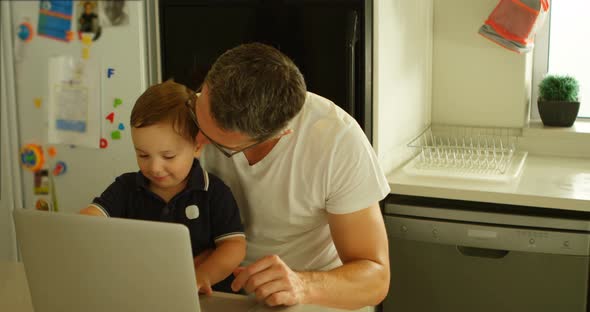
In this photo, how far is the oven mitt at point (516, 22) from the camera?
2404 mm

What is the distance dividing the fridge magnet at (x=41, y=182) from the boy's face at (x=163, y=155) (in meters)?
0.15

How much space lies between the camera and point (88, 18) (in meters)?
0.81

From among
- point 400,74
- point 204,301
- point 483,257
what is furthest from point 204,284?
point 400,74

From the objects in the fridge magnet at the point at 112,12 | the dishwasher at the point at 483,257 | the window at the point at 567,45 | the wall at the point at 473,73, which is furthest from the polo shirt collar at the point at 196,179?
the window at the point at 567,45

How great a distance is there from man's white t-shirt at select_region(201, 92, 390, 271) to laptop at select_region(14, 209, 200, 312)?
53cm

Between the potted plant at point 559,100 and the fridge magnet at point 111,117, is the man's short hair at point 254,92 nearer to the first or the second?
the fridge magnet at point 111,117

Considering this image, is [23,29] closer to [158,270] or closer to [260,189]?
[158,270]

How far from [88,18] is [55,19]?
0.11 ft

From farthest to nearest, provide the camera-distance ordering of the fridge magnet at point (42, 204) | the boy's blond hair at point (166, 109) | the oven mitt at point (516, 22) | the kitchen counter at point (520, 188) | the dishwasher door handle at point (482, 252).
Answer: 1. the oven mitt at point (516, 22)
2. the dishwasher door handle at point (482, 252)
3. the kitchen counter at point (520, 188)
4. the boy's blond hair at point (166, 109)
5. the fridge magnet at point (42, 204)

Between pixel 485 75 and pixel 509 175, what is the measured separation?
0.53 meters

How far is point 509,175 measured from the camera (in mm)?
2268

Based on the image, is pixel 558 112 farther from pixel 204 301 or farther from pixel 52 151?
pixel 52 151

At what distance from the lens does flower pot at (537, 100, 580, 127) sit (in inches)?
102

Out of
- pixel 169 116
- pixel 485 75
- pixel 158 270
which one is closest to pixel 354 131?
pixel 169 116
